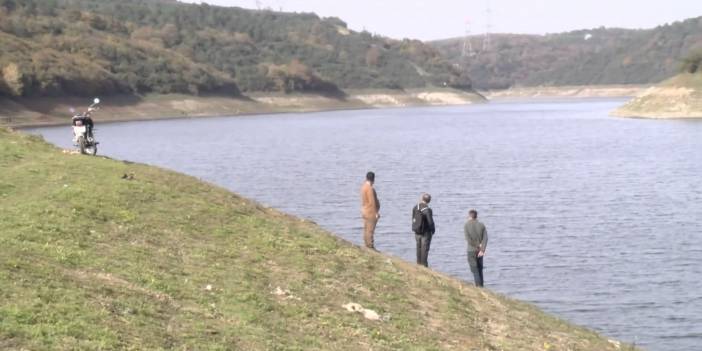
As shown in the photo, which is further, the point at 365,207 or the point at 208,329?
the point at 365,207

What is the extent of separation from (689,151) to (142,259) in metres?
69.9

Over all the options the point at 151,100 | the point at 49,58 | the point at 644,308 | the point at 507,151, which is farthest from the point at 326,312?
the point at 151,100

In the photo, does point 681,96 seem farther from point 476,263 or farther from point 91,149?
point 476,263

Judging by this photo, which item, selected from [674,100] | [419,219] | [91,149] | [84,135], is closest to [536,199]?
[91,149]

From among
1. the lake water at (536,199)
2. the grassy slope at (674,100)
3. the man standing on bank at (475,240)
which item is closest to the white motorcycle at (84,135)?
the lake water at (536,199)

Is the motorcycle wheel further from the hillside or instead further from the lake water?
the hillside

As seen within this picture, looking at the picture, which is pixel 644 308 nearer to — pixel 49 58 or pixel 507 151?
pixel 507 151

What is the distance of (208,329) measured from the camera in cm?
1485

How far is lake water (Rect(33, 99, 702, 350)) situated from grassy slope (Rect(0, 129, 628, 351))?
530 cm

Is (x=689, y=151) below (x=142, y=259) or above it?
below

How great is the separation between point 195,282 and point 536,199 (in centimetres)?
3334

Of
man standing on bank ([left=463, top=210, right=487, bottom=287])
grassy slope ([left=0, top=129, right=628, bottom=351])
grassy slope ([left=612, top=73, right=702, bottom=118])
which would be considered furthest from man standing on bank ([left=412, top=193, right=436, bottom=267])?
grassy slope ([left=612, top=73, right=702, bottom=118])

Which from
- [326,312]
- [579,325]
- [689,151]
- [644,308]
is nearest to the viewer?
[326,312]

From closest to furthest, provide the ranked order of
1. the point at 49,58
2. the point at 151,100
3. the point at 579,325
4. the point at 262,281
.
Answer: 1. the point at 262,281
2. the point at 579,325
3. the point at 49,58
4. the point at 151,100
